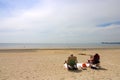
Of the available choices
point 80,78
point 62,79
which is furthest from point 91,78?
point 62,79

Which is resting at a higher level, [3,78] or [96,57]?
[96,57]

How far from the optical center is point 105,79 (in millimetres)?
9914

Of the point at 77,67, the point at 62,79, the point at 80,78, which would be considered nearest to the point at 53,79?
the point at 62,79

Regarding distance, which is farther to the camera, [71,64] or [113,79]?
[71,64]

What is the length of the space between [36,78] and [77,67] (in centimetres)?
420

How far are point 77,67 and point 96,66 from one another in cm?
141

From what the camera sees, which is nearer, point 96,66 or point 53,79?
point 53,79

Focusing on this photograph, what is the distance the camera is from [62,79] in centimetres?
991

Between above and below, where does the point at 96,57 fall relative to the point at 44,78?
above

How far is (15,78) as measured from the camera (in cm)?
1023

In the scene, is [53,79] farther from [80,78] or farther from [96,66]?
[96,66]

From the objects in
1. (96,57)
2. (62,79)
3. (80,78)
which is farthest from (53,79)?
(96,57)

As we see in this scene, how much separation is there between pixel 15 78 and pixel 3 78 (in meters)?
0.66

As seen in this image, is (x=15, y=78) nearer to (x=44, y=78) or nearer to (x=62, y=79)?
(x=44, y=78)
